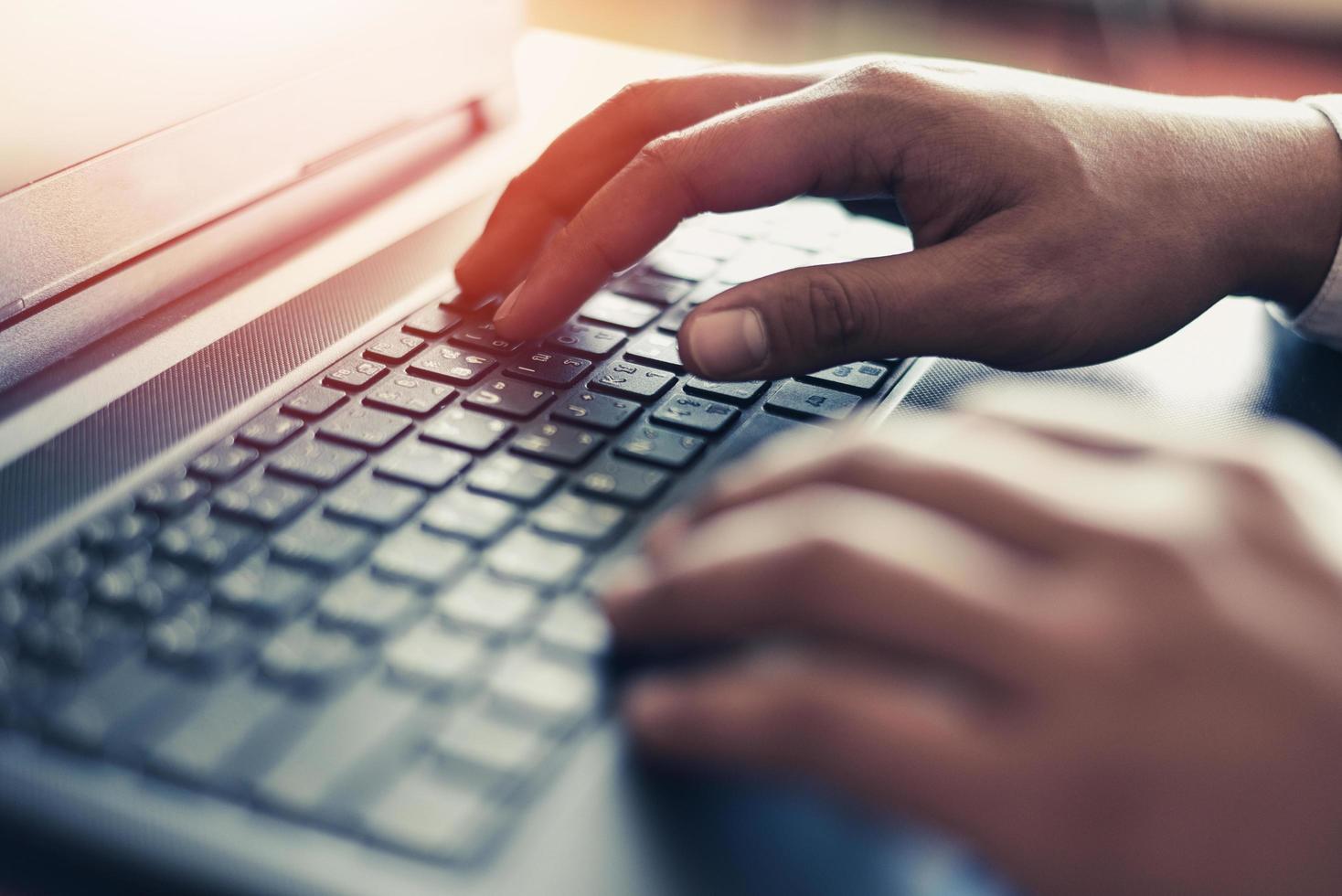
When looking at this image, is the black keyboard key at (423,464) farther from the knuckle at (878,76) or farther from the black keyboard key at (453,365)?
the knuckle at (878,76)

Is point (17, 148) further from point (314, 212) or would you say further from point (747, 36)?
point (747, 36)

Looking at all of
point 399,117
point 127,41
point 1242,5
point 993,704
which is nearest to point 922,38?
point 1242,5

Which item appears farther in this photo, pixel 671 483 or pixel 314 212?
pixel 314 212

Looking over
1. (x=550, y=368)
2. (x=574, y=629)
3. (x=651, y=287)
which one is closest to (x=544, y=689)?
(x=574, y=629)

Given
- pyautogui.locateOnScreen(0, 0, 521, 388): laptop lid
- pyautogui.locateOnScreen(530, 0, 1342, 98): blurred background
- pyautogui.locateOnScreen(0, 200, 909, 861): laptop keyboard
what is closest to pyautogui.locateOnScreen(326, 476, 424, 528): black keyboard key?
pyautogui.locateOnScreen(0, 200, 909, 861): laptop keyboard

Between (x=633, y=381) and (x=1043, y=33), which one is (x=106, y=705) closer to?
(x=633, y=381)

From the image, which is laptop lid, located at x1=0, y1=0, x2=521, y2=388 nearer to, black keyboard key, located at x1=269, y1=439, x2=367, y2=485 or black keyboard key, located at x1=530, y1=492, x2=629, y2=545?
black keyboard key, located at x1=269, y1=439, x2=367, y2=485

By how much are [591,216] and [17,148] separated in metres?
0.27

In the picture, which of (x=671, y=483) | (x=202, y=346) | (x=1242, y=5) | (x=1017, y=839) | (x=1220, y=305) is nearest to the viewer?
(x=1017, y=839)

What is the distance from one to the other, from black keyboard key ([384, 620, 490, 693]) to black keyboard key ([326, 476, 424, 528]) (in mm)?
63

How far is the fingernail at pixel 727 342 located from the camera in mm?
521

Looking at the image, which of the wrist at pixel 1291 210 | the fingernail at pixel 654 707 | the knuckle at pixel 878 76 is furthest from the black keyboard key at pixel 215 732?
the wrist at pixel 1291 210

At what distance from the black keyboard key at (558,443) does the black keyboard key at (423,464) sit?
0.09 ft

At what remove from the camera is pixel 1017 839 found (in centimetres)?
30
